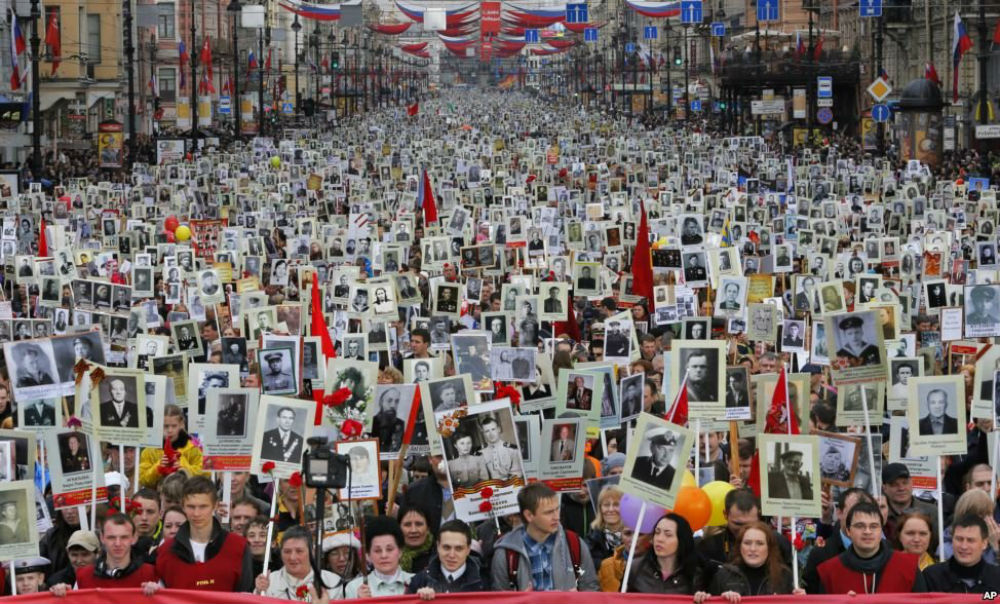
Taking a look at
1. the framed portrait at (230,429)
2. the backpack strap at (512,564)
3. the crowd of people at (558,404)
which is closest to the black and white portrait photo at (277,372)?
the crowd of people at (558,404)

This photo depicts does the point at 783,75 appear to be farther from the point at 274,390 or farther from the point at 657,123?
the point at 274,390

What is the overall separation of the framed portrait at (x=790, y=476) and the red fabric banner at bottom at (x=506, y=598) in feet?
5.10

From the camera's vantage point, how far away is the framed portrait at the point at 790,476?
31.3 ft

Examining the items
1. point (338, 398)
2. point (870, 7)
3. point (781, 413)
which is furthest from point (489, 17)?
point (338, 398)

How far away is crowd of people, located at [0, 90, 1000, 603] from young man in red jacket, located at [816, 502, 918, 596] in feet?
0.05

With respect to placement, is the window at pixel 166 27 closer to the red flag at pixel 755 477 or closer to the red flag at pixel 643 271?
the red flag at pixel 643 271

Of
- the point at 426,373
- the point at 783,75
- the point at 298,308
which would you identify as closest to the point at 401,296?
the point at 298,308

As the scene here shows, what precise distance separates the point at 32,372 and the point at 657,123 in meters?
83.6

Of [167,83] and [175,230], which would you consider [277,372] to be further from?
[167,83]

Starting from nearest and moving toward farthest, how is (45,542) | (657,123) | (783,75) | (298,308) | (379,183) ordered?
(45,542) < (298,308) < (379,183) < (783,75) < (657,123)

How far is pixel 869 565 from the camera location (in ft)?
28.3

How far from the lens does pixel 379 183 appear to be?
45.7 m

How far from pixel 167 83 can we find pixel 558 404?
8194 centimetres

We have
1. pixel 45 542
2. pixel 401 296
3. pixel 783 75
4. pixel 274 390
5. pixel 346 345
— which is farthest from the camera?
pixel 783 75
